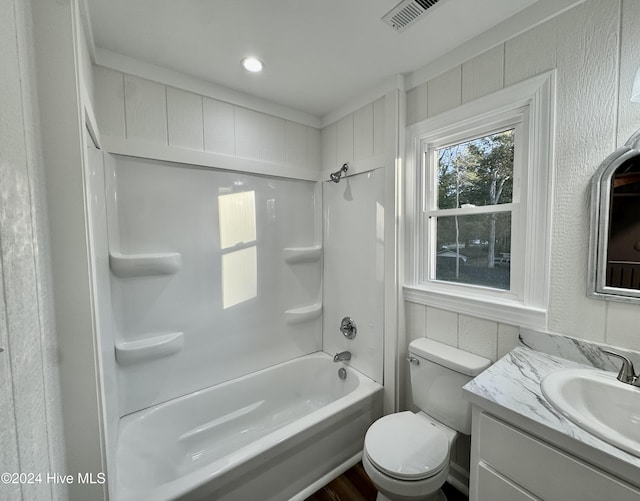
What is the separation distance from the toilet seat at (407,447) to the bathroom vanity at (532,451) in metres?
0.22

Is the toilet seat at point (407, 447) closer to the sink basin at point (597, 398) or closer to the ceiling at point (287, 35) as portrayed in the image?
the sink basin at point (597, 398)

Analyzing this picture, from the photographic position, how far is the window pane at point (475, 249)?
141cm

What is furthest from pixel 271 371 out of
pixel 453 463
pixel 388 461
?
pixel 453 463

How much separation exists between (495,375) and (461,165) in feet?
3.72

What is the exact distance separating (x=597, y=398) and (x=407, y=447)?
2.50ft

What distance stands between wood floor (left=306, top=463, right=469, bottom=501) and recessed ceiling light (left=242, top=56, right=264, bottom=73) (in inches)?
96.5

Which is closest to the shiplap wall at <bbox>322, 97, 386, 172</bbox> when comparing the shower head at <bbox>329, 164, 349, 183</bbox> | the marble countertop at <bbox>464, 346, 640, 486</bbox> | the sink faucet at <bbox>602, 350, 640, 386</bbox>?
the shower head at <bbox>329, 164, 349, 183</bbox>

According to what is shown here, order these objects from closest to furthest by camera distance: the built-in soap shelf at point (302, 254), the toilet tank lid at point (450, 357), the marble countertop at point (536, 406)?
the marble countertop at point (536, 406) < the toilet tank lid at point (450, 357) < the built-in soap shelf at point (302, 254)

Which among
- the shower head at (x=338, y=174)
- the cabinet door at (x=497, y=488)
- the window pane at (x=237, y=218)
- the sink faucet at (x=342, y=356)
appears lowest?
the sink faucet at (x=342, y=356)

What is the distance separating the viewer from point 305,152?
2248mm

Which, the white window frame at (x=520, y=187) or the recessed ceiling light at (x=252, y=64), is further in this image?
the recessed ceiling light at (x=252, y=64)

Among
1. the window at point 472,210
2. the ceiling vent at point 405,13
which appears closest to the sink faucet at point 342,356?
the window at point 472,210

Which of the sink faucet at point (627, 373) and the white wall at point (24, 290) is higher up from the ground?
the white wall at point (24, 290)

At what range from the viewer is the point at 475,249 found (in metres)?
1.54
